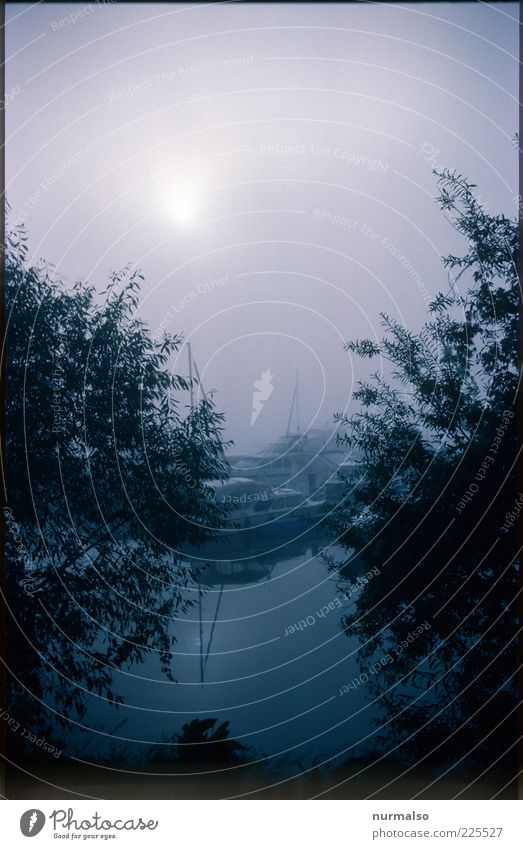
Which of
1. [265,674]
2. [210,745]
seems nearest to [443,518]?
[265,674]

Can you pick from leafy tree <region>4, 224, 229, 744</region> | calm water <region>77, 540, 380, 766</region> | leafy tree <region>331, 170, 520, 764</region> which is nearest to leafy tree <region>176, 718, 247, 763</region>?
calm water <region>77, 540, 380, 766</region>

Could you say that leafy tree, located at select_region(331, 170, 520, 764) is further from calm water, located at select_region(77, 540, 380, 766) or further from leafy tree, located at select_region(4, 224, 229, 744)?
leafy tree, located at select_region(4, 224, 229, 744)

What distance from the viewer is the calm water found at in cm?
200

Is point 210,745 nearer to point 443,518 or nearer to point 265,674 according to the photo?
point 265,674

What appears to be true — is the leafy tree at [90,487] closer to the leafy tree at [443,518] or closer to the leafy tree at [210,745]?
the leafy tree at [210,745]

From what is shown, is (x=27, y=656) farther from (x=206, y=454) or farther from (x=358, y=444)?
(x=358, y=444)

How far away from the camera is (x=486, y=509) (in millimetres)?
2023

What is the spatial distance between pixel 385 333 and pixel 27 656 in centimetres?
136

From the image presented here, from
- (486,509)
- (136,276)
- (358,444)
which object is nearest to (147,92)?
(136,276)

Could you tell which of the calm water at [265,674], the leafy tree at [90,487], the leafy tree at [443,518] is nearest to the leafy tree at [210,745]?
the calm water at [265,674]

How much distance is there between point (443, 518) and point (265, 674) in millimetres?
666

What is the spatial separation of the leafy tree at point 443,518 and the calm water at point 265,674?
0.26ft

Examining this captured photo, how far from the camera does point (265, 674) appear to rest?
2008 millimetres

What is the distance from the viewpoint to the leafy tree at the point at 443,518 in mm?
2010
